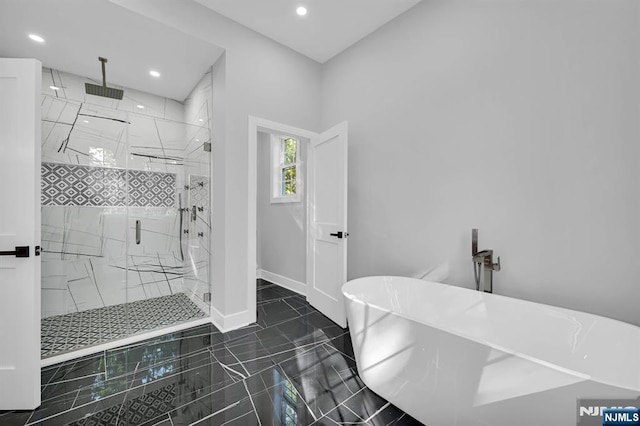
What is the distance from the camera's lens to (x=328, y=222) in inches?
114

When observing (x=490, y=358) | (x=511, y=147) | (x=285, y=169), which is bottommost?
(x=490, y=358)

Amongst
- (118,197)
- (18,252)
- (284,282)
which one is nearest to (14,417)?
(18,252)

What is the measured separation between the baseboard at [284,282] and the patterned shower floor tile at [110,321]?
1.27 m

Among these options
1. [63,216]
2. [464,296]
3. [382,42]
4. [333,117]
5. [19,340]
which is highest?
[382,42]

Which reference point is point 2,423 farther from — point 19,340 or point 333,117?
point 333,117

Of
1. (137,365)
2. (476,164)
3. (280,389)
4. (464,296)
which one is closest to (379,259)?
(464,296)

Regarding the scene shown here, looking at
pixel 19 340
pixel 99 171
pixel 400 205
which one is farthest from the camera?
pixel 99 171

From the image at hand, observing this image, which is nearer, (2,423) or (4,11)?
(2,423)

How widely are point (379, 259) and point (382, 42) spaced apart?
7.56 feet

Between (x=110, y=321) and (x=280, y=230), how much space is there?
228cm

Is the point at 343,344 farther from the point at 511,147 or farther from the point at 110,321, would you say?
the point at 110,321

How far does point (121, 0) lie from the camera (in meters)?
2.13

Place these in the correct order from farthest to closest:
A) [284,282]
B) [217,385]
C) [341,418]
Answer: [284,282], [217,385], [341,418]

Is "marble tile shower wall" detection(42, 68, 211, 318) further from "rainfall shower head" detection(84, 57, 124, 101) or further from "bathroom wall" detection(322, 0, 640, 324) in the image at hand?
"bathroom wall" detection(322, 0, 640, 324)
